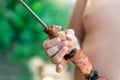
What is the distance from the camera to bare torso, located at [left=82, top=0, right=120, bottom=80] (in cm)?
103

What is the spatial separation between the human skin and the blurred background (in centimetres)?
106

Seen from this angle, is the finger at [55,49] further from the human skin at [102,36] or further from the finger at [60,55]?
the human skin at [102,36]

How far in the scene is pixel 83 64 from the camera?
3.13ft

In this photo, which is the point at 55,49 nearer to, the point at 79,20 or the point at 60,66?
the point at 60,66

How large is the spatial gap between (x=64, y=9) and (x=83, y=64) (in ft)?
4.36

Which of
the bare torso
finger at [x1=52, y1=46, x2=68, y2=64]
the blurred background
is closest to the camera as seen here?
finger at [x1=52, y1=46, x2=68, y2=64]

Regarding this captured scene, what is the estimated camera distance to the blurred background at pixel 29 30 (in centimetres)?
222

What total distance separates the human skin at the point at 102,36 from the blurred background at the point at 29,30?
1.06m

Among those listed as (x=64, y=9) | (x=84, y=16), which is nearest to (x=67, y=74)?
(x=64, y=9)

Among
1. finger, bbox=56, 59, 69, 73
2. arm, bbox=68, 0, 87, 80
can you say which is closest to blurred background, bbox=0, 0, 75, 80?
arm, bbox=68, 0, 87, 80

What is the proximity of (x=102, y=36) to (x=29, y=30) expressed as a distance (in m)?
1.20

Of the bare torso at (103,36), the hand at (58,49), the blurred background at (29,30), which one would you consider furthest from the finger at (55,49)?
the blurred background at (29,30)

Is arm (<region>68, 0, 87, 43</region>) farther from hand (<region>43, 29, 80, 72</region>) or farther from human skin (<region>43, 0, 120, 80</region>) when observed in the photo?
hand (<region>43, 29, 80, 72</region>)

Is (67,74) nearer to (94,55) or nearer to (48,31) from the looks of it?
(94,55)
